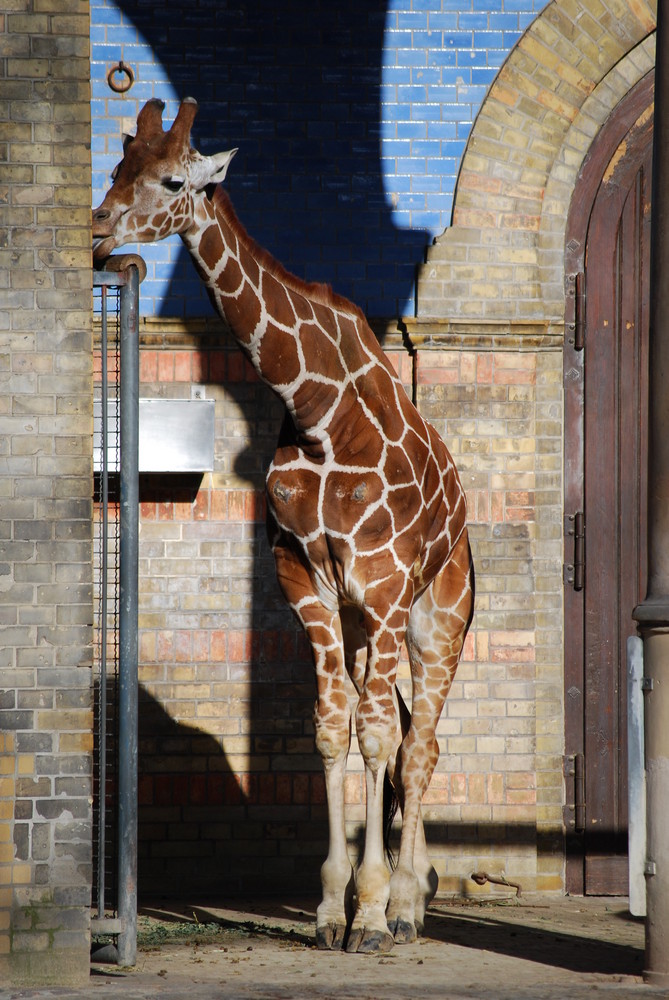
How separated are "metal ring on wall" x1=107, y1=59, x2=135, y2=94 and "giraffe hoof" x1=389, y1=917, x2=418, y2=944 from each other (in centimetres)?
500

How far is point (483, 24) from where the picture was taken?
816 cm

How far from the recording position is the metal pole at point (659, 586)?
16.9 feet

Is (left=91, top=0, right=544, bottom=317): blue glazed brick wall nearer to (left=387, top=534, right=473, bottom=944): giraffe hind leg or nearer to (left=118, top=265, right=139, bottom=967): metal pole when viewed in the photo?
(left=387, top=534, right=473, bottom=944): giraffe hind leg

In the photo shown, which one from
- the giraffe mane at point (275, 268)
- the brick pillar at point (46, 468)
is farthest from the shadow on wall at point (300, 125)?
the brick pillar at point (46, 468)

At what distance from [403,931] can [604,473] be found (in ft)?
A: 10.3

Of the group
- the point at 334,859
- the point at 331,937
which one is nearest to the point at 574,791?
the point at 334,859

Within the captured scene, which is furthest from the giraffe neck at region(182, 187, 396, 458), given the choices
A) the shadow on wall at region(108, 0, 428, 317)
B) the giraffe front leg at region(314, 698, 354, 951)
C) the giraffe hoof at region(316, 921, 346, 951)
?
the giraffe hoof at region(316, 921, 346, 951)

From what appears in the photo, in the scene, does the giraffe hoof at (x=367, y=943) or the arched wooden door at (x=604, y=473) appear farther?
the arched wooden door at (x=604, y=473)

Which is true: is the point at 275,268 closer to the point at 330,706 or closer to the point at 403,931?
the point at 330,706

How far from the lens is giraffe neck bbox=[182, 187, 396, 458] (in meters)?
5.96

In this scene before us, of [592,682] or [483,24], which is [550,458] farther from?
[483,24]

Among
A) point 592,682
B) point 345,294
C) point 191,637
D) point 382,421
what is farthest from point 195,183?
point 592,682

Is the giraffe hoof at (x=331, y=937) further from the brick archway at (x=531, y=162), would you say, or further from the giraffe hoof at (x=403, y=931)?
the brick archway at (x=531, y=162)

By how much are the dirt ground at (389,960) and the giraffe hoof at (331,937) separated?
6 centimetres
